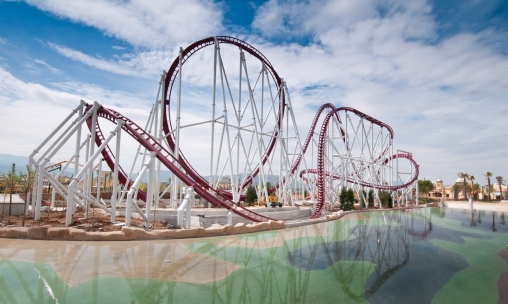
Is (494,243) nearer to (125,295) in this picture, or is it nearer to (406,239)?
(406,239)

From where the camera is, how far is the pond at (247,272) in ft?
18.3

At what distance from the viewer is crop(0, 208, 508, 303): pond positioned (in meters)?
5.59

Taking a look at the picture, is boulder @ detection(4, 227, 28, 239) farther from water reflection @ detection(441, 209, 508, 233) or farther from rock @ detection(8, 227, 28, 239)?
water reflection @ detection(441, 209, 508, 233)

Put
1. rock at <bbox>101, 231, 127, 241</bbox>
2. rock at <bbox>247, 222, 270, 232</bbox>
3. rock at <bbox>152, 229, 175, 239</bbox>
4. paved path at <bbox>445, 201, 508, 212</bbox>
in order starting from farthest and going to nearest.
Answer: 1. paved path at <bbox>445, 201, 508, 212</bbox>
2. rock at <bbox>247, 222, 270, 232</bbox>
3. rock at <bbox>152, 229, 175, 239</bbox>
4. rock at <bbox>101, 231, 127, 241</bbox>

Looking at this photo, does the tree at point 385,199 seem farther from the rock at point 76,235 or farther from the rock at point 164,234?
the rock at point 76,235

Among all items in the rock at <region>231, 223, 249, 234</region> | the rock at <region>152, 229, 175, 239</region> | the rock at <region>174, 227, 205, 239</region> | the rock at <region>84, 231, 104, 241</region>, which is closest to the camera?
the rock at <region>84, 231, 104, 241</region>

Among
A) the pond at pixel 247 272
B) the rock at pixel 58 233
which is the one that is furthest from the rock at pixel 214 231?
the rock at pixel 58 233

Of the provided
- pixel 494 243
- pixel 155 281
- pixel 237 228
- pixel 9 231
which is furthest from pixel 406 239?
pixel 9 231

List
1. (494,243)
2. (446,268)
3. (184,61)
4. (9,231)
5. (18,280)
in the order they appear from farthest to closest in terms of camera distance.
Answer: (184,61), (494,243), (9,231), (446,268), (18,280)

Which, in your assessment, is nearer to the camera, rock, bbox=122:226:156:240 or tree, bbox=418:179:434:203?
rock, bbox=122:226:156:240

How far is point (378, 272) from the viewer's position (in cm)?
759

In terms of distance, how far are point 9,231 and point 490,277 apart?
44.6 ft

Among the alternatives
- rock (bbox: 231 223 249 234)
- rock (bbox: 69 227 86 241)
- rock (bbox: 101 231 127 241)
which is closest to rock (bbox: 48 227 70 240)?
rock (bbox: 69 227 86 241)

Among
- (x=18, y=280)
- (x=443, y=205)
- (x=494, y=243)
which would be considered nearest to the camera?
(x=18, y=280)
